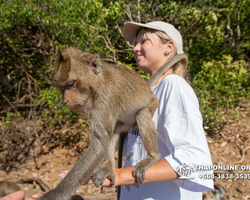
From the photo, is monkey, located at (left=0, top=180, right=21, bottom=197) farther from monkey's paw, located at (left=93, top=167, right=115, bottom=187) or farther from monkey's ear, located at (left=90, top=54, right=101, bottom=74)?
monkey's ear, located at (left=90, top=54, right=101, bottom=74)

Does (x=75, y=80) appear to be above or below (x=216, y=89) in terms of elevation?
above

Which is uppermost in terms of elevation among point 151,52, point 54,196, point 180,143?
point 151,52

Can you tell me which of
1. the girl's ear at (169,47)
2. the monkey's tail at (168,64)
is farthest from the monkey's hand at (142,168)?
the girl's ear at (169,47)

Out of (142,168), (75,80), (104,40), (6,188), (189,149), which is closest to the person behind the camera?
(189,149)

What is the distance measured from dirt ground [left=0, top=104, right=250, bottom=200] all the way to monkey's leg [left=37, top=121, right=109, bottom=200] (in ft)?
7.43

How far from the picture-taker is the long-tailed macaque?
1.74m

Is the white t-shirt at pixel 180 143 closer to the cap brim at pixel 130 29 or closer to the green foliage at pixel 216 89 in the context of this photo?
the cap brim at pixel 130 29

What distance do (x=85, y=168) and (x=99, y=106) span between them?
1.57 feet

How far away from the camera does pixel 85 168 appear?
1.74 meters

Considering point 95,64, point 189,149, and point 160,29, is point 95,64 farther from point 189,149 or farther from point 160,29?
point 189,149

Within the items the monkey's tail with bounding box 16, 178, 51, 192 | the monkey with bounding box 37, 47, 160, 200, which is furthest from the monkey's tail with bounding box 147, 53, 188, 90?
the monkey's tail with bounding box 16, 178, 51, 192

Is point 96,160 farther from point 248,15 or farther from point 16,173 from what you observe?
point 248,15

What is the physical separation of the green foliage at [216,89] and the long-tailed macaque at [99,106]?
295 cm

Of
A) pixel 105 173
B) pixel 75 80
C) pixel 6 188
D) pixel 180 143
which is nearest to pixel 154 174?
pixel 180 143
